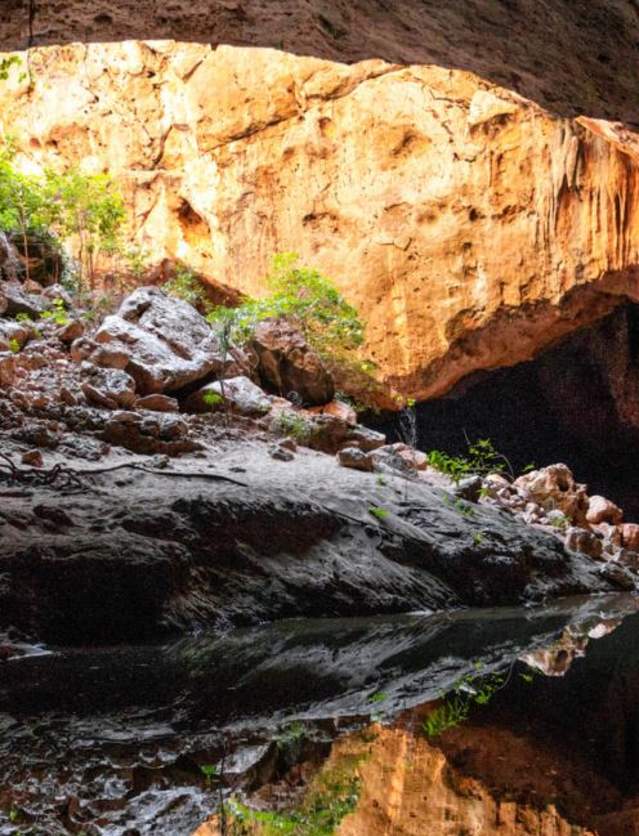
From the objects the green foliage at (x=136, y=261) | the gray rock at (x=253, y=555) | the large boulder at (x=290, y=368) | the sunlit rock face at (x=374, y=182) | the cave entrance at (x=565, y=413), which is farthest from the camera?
the cave entrance at (x=565, y=413)

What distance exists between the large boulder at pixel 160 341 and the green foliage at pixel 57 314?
0.47 meters

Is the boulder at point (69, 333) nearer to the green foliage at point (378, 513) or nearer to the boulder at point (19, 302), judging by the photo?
the boulder at point (19, 302)

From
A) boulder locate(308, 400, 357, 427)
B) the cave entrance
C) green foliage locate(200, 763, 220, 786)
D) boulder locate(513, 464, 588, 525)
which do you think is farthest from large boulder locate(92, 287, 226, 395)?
green foliage locate(200, 763, 220, 786)

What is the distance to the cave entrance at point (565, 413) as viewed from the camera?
16172 millimetres

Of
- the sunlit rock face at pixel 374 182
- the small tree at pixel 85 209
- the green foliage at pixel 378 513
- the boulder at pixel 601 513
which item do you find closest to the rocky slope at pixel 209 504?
the green foliage at pixel 378 513

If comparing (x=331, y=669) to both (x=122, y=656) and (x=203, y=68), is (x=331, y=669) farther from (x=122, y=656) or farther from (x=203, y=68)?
(x=203, y=68)

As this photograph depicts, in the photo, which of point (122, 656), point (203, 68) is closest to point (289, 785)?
point (122, 656)

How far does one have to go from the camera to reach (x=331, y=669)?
3799mm

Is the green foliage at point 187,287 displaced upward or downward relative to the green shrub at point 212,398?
upward

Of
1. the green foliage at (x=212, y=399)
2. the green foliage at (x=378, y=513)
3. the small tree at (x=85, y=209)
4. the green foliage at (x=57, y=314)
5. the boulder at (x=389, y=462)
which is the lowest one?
the boulder at (x=389, y=462)

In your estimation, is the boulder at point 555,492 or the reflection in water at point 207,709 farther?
the boulder at point 555,492

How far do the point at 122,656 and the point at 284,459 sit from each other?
15.0 feet

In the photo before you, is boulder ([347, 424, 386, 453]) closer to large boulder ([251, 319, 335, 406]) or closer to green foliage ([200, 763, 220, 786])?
large boulder ([251, 319, 335, 406])

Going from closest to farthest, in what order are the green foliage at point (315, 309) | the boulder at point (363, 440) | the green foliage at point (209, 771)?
1. the green foliage at point (209, 771)
2. the boulder at point (363, 440)
3. the green foliage at point (315, 309)
